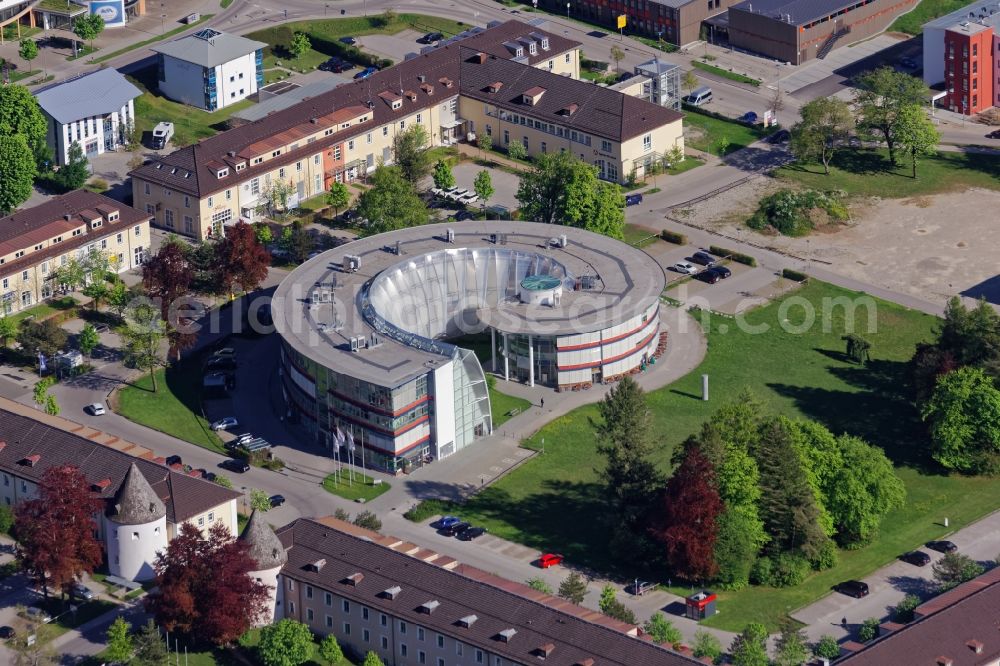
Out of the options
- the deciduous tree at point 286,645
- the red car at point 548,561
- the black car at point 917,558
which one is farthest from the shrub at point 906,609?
the deciduous tree at point 286,645

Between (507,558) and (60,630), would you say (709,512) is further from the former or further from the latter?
(60,630)

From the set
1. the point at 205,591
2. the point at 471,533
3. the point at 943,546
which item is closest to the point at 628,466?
the point at 471,533

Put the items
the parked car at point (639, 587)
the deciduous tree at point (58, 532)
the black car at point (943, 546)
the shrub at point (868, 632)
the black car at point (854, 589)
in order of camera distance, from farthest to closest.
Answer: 1. the black car at point (943, 546)
2. the parked car at point (639, 587)
3. the black car at point (854, 589)
4. the deciduous tree at point (58, 532)
5. the shrub at point (868, 632)

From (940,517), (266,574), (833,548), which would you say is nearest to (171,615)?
(266,574)

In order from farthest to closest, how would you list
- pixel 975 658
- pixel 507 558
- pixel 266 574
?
1. pixel 507 558
2. pixel 266 574
3. pixel 975 658

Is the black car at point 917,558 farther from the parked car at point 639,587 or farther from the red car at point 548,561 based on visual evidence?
the red car at point 548,561

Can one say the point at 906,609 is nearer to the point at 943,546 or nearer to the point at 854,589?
the point at 854,589
